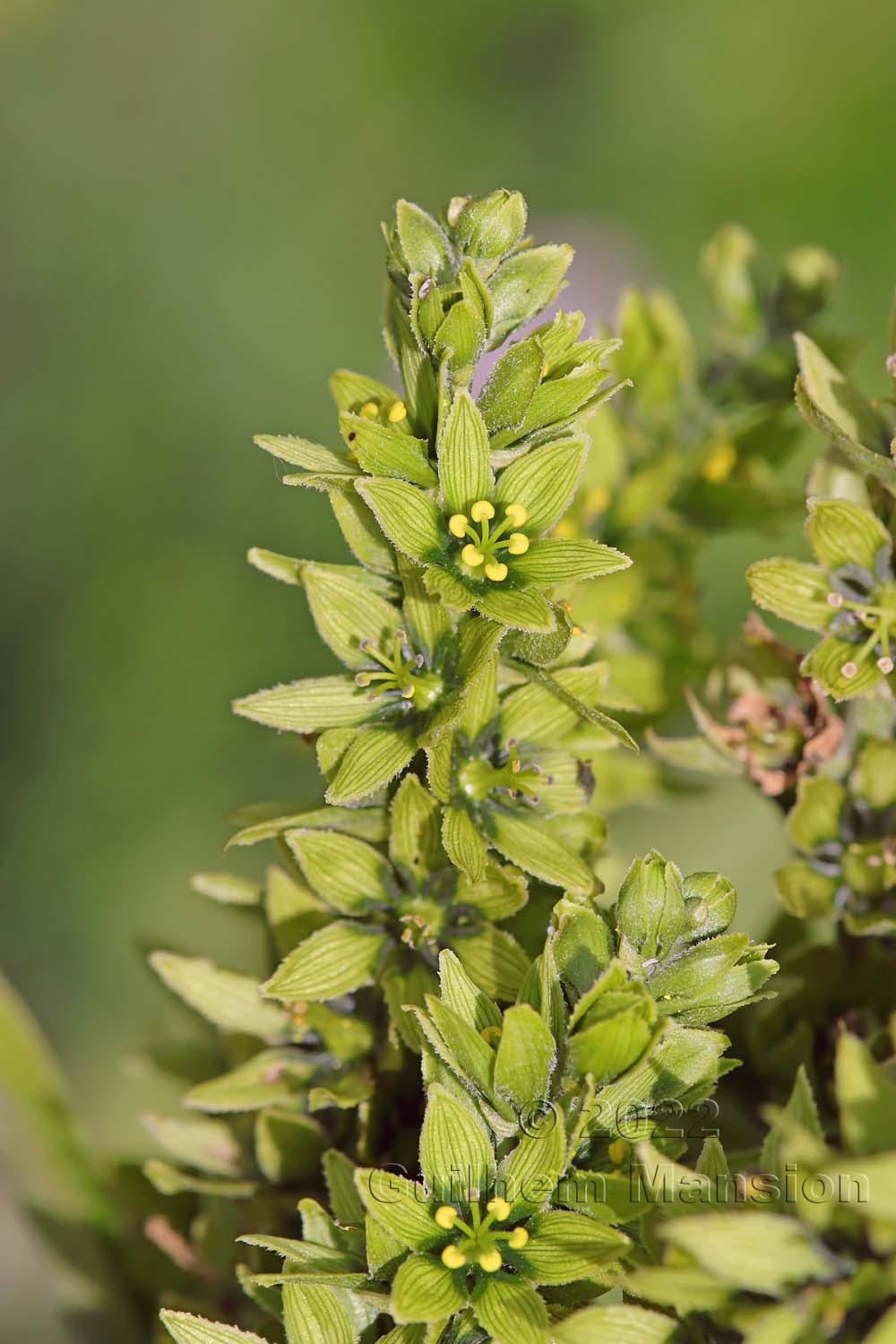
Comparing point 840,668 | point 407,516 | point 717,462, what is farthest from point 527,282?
point 717,462

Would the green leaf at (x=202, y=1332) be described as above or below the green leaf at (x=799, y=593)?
below

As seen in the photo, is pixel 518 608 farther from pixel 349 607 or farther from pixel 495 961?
pixel 495 961

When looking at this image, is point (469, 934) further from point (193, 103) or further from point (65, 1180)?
point (193, 103)

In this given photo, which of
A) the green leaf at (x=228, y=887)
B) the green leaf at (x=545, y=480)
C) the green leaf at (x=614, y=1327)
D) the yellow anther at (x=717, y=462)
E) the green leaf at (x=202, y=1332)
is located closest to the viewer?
the green leaf at (x=614, y=1327)

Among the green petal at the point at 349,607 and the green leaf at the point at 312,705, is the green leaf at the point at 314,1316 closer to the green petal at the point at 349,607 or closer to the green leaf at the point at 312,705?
the green leaf at the point at 312,705

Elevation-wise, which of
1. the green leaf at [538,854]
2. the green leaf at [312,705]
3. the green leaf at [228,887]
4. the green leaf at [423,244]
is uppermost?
the green leaf at [423,244]

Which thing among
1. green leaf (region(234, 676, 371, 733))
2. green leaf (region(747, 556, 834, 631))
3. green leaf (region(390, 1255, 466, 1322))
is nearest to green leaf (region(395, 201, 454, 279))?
green leaf (region(234, 676, 371, 733))

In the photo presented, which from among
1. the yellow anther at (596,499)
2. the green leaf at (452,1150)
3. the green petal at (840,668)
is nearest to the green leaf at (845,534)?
the green petal at (840,668)
